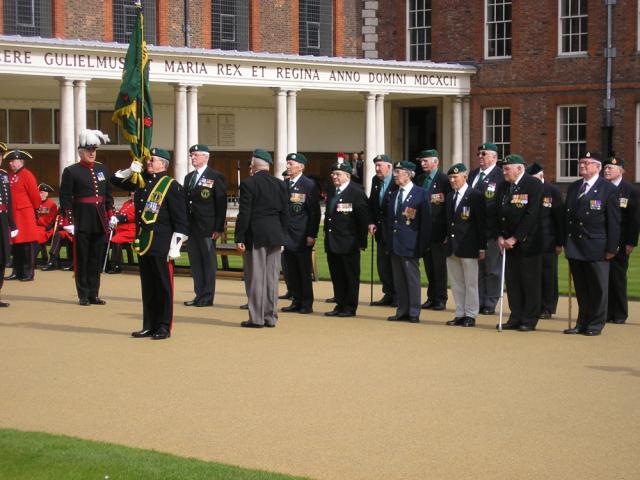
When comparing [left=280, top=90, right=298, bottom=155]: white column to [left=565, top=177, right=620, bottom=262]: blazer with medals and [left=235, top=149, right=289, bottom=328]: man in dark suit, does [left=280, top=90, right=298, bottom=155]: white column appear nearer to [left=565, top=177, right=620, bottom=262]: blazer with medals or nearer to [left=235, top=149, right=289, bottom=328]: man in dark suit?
[left=235, top=149, right=289, bottom=328]: man in dark suit

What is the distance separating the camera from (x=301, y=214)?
14.9 m

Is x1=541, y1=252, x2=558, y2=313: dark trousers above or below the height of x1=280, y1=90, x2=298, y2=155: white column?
below

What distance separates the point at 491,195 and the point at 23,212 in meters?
7.78

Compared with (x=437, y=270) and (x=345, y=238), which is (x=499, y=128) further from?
(x=345, y=238)

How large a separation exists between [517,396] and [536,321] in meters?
3.92

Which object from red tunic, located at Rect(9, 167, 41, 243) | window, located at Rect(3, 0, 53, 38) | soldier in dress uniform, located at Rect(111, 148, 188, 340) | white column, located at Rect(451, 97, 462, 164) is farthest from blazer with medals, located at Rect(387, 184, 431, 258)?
window, located at Rect(3, 0, 53, 38)

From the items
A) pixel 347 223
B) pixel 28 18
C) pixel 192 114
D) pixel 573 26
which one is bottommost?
pixel 347 223

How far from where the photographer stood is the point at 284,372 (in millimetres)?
10203

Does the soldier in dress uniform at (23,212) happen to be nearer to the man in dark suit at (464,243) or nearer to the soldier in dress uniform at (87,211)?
the soldier in dress uniform at (87,211)

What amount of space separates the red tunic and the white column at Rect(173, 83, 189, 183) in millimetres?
13181

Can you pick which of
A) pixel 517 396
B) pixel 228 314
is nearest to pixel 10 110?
pixel 228 314

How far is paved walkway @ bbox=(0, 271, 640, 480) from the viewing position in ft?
24.0

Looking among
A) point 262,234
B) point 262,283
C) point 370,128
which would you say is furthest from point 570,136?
point 262,283

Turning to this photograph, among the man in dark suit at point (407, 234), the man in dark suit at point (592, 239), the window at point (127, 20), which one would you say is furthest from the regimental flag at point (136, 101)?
the window at point (127, 20)
